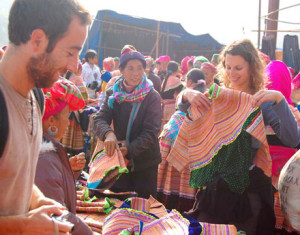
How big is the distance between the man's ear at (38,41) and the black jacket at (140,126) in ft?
6.31

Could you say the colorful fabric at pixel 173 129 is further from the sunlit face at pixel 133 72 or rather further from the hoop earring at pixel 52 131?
the hoop earring at pixel 52 131

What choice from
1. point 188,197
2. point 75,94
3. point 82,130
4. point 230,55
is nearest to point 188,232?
point 75,94

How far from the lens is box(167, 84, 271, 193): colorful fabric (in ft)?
6.87

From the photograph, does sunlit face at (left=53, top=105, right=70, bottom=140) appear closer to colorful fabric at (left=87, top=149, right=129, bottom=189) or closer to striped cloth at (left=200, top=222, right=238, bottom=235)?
colorful fabric at (left=87, top=149, right=129, bottom=189)

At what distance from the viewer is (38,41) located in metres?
1.14

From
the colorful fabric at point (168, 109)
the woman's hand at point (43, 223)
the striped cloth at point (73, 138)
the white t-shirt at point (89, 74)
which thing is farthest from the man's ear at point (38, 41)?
the white t-shirt at point (89, 74)

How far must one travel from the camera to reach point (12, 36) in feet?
3.73

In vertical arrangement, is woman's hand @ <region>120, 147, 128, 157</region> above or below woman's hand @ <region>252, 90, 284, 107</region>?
below

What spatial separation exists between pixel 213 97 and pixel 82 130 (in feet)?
13.9

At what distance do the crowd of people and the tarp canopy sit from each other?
9583 mm

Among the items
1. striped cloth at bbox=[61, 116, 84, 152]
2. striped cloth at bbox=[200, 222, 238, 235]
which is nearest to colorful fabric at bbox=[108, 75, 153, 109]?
striped cloth at bbox=[200, 222, 238, 235]

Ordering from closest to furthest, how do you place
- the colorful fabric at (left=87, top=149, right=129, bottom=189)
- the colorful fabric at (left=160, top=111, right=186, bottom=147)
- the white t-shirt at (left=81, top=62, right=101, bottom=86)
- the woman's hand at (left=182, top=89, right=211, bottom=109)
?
the woman's hand at (left=182, top=89, right=211, bottom=109) → the colorful fabric at (left=87, top=149, right=129, bottom=189) → the colorful fabric at (left=160, top=111, right=186, bottom=147) → the white t-shirt at (left=81, top=62, right=101, bottom=86)

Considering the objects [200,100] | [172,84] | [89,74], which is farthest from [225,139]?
[89,74]

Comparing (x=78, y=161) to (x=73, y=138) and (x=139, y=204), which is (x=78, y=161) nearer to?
(x=139, y=204)
